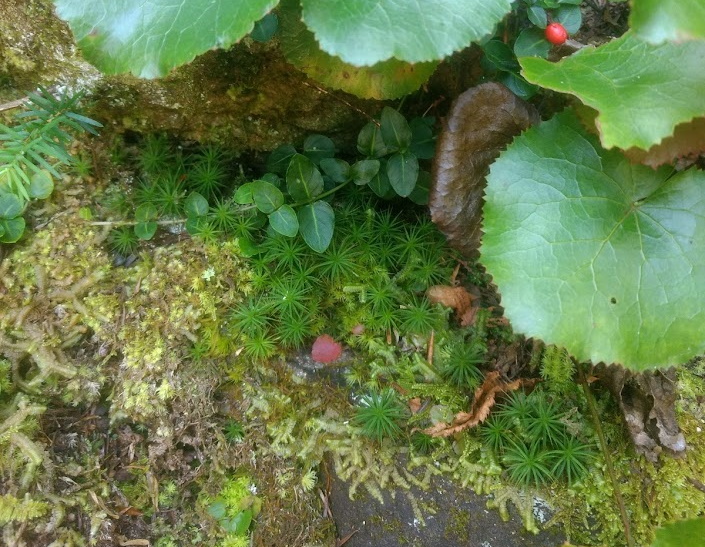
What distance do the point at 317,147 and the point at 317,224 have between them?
0.31 metres

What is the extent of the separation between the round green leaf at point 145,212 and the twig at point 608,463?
145 centimetres

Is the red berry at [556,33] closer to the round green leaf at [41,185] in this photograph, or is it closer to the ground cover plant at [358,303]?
the ground cover plant at [358,303]

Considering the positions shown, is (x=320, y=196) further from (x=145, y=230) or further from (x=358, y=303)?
(x=145, y=230)

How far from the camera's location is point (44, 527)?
5.19 ft

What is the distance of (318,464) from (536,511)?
0.65m

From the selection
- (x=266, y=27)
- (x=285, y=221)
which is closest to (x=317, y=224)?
(x=285, y=221)

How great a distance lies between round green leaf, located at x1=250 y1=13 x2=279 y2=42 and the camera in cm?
153

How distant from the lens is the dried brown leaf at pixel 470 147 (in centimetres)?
157

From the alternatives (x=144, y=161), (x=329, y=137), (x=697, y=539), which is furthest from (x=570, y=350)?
(x=144, y=161)

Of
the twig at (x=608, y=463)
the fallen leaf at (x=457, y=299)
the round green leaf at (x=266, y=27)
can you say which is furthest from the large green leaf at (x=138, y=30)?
the twig at (x=608, y=463)

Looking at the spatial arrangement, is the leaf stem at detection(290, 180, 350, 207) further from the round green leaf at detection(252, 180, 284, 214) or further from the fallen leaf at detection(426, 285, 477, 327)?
the fallen leaf at detection(426, 285, 477, 327)

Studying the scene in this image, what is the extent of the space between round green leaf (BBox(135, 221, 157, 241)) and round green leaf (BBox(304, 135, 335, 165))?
58 centimetres

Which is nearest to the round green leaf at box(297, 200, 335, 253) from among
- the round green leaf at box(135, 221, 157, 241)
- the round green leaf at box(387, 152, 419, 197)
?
the round green leaf at box(387, 152, 419, 197)

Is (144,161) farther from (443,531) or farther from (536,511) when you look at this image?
(536,511)
